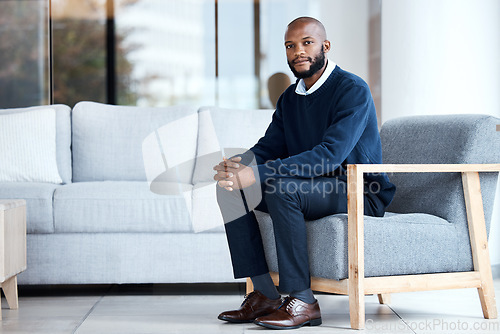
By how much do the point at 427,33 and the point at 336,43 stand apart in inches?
62.1

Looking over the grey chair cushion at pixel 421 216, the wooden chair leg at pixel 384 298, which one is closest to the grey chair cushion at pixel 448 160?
the grey chair cushion at pixel 421 216

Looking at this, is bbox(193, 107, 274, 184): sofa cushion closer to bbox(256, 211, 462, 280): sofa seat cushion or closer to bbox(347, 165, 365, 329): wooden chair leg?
bbox(256, 211, 462, 280): sofa seat cushion

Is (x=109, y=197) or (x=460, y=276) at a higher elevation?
(x=109, y=197)

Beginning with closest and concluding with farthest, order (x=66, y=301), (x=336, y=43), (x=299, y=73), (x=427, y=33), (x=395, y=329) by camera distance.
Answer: (x=395, y=329), (x=299, y=73), (x=66, y=301), (x=427, y=33), (x=336, y=43)

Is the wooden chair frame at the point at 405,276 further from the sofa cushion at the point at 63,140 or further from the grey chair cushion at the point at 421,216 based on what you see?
the sofa cushion at the point at 63,140

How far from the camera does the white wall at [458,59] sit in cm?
333

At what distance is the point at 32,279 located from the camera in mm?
2744

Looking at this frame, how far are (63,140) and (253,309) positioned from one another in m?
1.66

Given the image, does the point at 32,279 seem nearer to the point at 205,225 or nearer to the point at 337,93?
the point at 205,225

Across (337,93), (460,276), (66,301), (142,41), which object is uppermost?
(142,41)

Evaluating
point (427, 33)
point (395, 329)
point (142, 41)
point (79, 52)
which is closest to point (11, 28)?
point (79, 52)

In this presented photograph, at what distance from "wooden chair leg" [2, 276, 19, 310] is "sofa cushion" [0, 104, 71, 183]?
851 mm

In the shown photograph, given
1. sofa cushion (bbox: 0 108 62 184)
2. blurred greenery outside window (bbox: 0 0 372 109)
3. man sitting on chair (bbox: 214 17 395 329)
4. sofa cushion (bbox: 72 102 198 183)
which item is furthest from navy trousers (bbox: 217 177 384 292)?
blurred greenery outside window (bbox: 0 0 372 109)

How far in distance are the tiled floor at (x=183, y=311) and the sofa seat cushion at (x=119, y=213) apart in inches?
12.4
